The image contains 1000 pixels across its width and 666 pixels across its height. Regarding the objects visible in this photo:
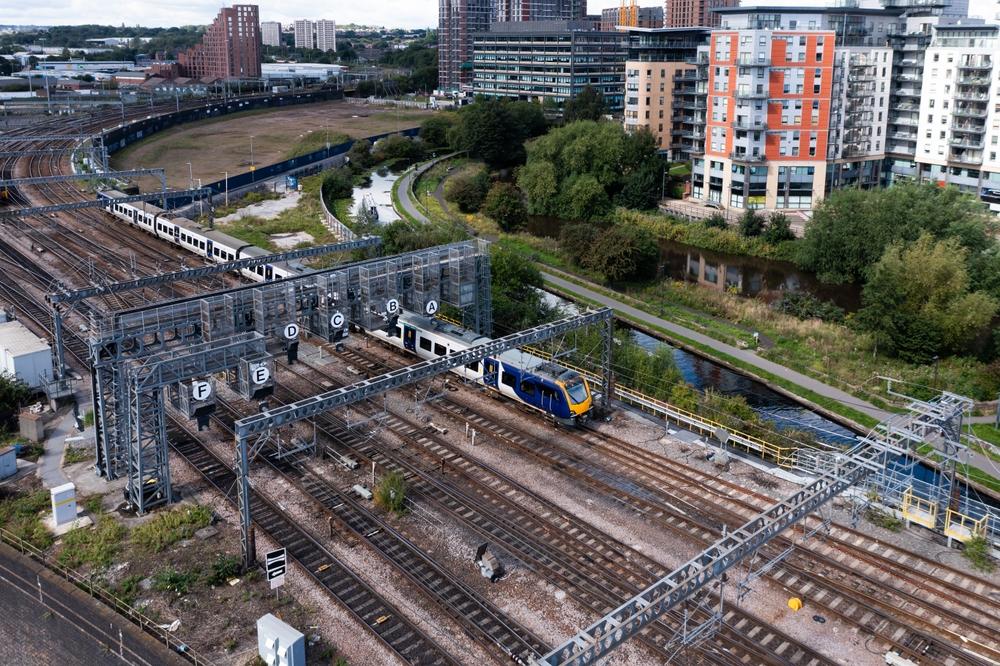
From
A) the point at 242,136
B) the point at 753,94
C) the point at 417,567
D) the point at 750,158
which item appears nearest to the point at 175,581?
the point at 417,567

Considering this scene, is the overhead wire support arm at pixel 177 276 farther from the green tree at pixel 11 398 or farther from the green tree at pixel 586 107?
the green tree at pixel 586 107

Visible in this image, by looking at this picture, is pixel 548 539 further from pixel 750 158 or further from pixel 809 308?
pixel 750 158

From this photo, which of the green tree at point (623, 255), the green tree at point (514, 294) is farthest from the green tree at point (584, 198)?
the green tree at point (514, 294)

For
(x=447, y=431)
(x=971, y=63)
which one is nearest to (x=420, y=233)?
(x=447, y=431)

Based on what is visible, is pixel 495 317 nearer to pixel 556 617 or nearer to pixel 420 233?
pixel 420 233

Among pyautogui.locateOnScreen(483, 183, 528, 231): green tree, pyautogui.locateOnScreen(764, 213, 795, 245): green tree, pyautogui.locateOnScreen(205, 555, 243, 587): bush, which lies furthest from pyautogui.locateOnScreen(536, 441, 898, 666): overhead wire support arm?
pyautogui.locateOnScreen(483, 183, 528, 231): green tree

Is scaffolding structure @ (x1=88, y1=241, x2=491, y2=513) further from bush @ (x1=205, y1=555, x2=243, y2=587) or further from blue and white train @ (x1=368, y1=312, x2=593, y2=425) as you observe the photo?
bush @ (x1=205, y1=555, x2=243, y2=587)
